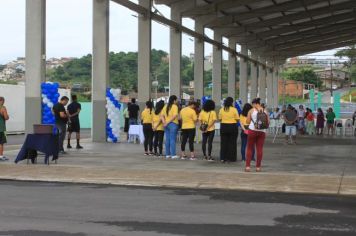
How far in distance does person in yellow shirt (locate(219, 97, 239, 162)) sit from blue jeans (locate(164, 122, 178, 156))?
160 centimetres

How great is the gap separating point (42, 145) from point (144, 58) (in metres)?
13.3

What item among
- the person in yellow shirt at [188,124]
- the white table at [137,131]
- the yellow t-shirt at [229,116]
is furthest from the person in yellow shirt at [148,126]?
the white table at [137,131]

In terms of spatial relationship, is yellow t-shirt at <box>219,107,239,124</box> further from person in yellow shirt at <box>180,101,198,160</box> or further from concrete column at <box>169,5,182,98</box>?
concrete column at <box>169,5,182,98</box>

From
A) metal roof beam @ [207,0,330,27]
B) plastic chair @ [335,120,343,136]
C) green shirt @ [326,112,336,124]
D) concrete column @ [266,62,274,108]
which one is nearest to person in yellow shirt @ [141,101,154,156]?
A: green shirt @ [326,112,336,124]

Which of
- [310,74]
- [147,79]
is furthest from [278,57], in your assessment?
[310,74]

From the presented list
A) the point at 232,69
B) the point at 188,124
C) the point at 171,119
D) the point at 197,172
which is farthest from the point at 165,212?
the point at 232,69

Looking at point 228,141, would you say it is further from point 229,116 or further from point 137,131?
point 137,131

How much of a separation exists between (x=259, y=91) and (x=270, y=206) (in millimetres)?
51170

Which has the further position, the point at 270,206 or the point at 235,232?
the point at 270,206

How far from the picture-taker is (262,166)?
15406 mm

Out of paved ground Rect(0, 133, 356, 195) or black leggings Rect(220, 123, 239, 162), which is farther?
black leggings Rect(220, 123, 239, 162)

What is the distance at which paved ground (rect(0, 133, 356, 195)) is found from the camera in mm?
11906

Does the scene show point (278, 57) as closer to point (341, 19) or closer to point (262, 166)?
point (341, 19)

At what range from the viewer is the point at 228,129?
15711mm
